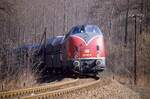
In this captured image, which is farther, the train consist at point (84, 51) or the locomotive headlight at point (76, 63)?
the train consist at point (84, 51)

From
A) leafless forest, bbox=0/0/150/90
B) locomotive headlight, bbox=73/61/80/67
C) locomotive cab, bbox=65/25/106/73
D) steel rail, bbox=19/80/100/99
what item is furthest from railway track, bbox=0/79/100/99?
locomotive cab, bbox=65/25/106/73

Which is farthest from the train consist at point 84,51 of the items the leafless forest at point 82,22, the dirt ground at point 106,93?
the dirt ground at point 106,93

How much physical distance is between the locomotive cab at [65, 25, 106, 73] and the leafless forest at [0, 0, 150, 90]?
86.4 inches

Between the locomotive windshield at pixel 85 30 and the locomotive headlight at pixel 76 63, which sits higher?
the locomotive windshield at pixel 85 30

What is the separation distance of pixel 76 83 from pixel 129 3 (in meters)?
38.9

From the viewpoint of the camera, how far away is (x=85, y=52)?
16.9 m

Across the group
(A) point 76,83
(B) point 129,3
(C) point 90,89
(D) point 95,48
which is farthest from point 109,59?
(B) point 129,3

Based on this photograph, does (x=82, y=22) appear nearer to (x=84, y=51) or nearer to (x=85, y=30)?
(x=85, y=30)

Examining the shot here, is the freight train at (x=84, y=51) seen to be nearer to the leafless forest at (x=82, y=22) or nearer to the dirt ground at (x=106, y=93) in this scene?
the leafless forest at (x=82, y=22)

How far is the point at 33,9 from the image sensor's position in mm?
46969

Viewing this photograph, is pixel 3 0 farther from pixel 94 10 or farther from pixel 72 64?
pixel 94 10

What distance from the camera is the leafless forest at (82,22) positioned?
1761 cm

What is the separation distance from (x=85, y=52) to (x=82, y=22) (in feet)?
105

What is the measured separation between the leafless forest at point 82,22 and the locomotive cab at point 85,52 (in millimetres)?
2195
